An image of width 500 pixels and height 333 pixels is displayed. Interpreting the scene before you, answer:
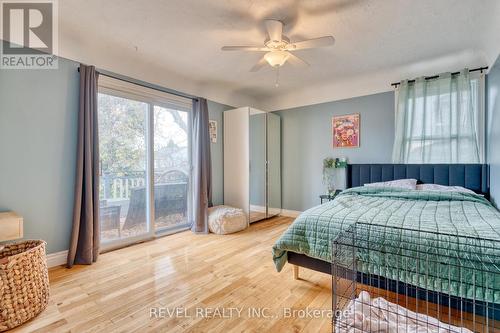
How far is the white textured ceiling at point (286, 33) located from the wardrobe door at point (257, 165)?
852mm

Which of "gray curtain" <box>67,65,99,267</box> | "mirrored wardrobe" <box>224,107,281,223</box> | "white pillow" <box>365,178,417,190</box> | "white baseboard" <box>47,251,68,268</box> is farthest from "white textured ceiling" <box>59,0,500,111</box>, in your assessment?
"white baseboard" <box>47,251,68,268</box>

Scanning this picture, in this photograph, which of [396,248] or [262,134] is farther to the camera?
[262,134]

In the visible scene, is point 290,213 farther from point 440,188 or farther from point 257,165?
point 440,188

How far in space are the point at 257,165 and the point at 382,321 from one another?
3411 mm

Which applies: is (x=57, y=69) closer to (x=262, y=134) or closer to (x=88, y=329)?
(x=88, y=329)

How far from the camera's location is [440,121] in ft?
11.1

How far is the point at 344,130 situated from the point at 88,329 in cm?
424

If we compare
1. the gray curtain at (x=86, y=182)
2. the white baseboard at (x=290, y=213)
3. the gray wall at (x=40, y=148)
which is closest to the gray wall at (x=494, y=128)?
the white baseboard at (x=290, y=213)

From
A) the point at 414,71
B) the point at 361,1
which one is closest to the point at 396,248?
the point at 361,1

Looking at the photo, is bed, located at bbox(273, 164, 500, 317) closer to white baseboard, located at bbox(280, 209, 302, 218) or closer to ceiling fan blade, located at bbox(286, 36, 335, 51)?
ceiling fan blade, located at bbox(286, 36, 335, 51)

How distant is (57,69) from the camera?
104 inches

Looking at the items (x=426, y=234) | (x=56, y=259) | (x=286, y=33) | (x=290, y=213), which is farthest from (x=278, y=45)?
(x=290, y=213)

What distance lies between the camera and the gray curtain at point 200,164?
12.9 feet

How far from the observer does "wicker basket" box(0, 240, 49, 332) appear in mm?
1691
